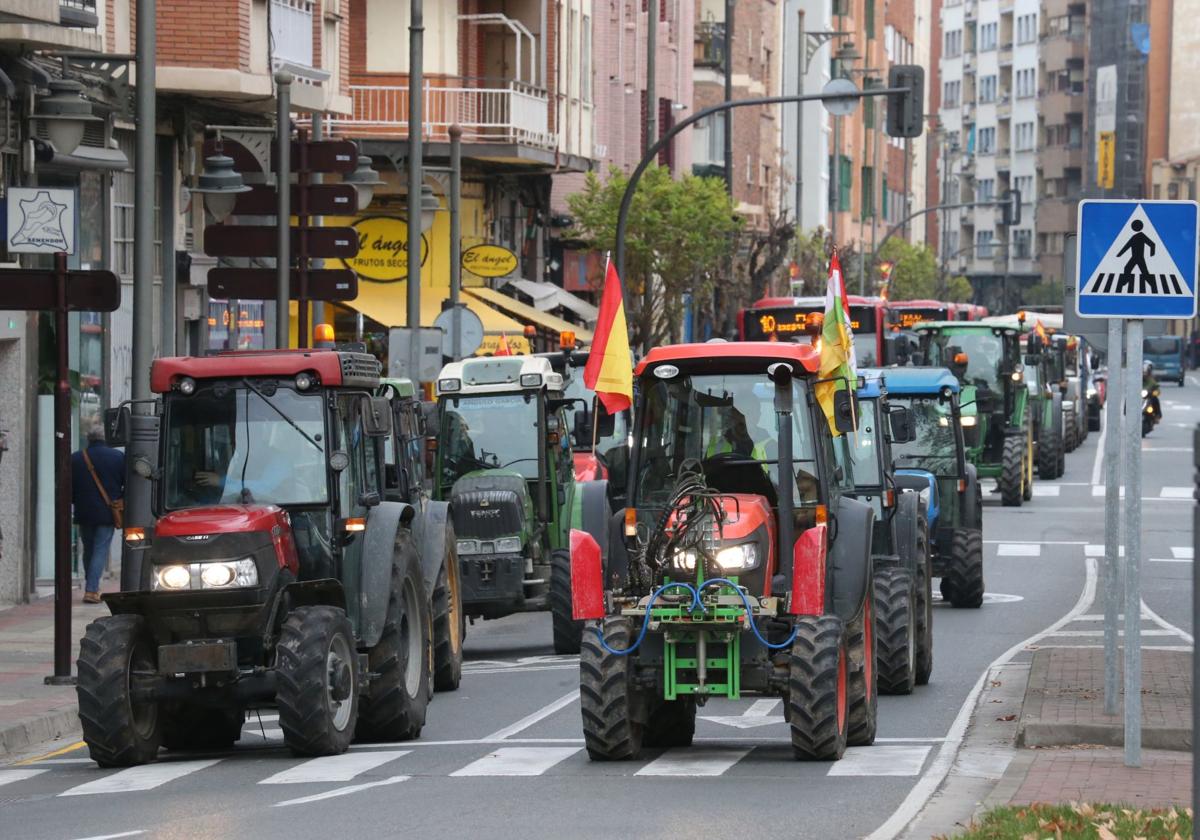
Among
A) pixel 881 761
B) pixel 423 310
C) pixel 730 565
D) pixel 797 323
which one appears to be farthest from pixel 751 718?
pixel 797 323

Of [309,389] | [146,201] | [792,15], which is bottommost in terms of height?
[309,389]

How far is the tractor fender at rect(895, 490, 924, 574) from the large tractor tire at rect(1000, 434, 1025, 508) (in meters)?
21.8

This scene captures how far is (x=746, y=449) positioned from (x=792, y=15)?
250 ft

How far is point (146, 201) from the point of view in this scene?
1902cm

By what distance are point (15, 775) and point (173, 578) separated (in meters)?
1.46

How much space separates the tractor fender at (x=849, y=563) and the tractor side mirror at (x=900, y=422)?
5.63 metres

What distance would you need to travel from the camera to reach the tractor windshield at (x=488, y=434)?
73.8ft

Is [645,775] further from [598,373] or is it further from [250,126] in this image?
[250,126]

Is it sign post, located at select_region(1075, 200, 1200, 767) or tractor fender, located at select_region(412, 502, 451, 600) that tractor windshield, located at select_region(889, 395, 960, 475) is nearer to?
tractor fender, located at select_region(412, 502, 451, 600)

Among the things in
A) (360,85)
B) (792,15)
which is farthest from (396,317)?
(792,15)

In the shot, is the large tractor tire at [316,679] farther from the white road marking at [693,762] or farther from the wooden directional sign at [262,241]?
the wooden directional sign at [262,241]

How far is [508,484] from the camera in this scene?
21500 mm

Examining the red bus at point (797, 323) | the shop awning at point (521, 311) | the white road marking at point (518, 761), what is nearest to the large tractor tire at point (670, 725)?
the white road marking at point (518, 761)

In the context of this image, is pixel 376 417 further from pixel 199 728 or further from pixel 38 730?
pixel 38 730
